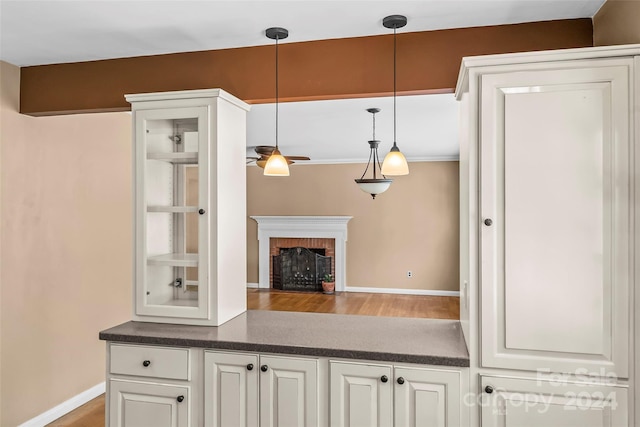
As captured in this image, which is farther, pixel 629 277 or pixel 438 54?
pixel 438 54

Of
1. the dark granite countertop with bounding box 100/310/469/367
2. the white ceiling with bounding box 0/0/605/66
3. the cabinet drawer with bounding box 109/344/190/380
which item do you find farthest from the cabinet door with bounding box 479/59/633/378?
the cabinet drawer with bounding box 109/344/190/380

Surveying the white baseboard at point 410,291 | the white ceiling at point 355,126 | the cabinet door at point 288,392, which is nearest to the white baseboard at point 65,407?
the cabinet door at point 288,392

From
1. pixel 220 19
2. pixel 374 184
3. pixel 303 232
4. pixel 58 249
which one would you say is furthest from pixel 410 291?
pixel 220 19

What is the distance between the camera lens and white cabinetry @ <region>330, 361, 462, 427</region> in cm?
188

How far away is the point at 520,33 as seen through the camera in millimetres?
2293

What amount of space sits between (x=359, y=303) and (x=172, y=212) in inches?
206

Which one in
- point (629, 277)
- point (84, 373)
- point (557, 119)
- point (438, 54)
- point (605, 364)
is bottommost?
point (84, 373)

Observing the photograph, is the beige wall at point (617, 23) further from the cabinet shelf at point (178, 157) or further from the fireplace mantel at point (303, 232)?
the fireplace mantel at point (303, 232)

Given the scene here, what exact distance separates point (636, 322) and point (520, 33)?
147cm

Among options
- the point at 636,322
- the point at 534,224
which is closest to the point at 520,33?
the point at 534,224

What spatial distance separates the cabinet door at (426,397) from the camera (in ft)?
6.12

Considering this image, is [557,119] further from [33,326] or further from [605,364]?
[33,326]

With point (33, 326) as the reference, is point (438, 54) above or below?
above

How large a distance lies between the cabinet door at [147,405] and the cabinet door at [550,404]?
4.54 feet
